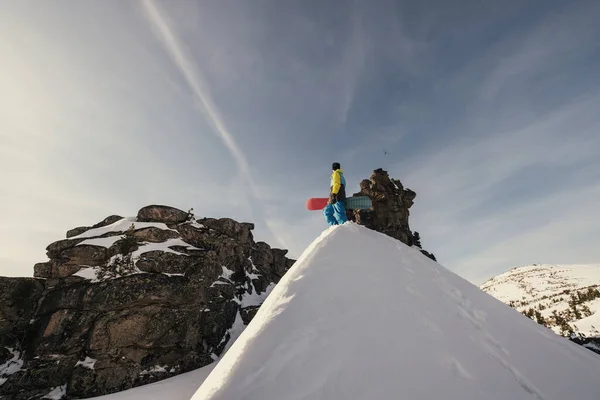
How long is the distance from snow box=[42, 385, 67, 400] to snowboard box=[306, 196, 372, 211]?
15.8 metres

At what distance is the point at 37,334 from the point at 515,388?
22.6m

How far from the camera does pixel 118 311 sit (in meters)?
15.8

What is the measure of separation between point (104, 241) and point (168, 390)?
12.0 meters

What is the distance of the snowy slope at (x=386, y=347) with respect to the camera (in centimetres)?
224

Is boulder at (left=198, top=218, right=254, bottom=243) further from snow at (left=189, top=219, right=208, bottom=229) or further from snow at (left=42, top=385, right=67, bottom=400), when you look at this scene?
snow at (left=42, top=385, right=67, bottom=400)

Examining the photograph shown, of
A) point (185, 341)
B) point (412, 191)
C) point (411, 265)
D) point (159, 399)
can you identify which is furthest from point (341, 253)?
point (412, 191)

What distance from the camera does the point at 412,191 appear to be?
4091cm

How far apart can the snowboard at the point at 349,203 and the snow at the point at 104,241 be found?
1644cm

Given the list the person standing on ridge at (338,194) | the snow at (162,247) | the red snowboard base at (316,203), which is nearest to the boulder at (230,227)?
the snow at (162,247)

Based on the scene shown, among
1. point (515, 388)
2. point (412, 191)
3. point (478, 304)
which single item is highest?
point (412, 191)

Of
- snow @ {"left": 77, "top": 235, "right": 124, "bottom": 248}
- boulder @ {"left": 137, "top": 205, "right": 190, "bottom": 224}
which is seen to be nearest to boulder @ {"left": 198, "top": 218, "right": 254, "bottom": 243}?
boulder @ {"left": 137, "top": 205, "right": 190, "bottom": 224}

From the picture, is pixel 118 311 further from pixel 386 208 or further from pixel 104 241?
pixel 386 208

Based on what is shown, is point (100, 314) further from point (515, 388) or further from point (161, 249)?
point (515, 388)

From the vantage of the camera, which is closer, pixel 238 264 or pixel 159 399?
pixel 159 399
